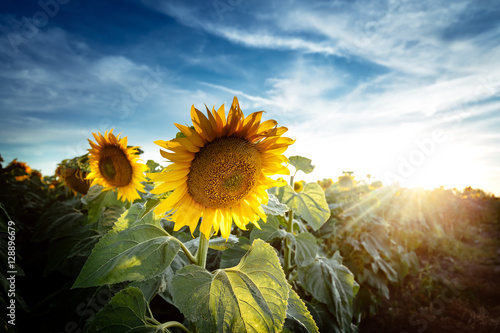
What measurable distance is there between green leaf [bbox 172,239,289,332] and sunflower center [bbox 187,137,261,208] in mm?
380

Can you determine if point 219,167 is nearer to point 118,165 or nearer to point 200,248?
point 200,248

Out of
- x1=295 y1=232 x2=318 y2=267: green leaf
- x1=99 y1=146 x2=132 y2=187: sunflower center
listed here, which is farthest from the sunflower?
x1=295 y1=232 x2=318 y2=267: green leaf

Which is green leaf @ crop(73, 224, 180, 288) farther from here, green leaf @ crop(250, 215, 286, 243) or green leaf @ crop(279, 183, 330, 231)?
green leaf @ crop(279, 183, 330, 231)

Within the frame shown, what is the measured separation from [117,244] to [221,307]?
575mm

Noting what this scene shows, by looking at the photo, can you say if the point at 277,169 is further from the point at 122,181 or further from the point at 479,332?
the point at 479,332

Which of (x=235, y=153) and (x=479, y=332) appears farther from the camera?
(x=479, y=332)

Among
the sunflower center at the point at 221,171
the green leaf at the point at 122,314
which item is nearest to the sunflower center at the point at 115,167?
the sunflower center at the point at 221,171

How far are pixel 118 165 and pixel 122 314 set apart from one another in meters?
1.59

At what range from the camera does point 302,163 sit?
255 cm

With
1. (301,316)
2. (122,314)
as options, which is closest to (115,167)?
(122,314)

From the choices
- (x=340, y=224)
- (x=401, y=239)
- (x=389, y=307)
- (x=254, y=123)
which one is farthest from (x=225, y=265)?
(x=401, y=239)

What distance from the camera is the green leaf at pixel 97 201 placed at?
2.31m

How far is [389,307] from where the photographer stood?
17.0 ft

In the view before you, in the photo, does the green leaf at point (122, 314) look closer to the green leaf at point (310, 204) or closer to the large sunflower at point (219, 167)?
the large sunflower at point (219, 167)
